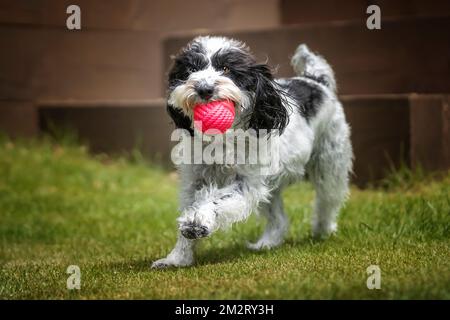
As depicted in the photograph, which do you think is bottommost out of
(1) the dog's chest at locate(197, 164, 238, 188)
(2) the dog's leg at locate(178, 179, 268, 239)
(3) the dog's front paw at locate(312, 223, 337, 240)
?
(3) the dog's front paw at locate(312, 223, 337, 240)

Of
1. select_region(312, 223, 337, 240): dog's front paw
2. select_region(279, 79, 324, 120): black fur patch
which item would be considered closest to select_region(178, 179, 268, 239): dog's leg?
select_region(279, 79, 324, 120): black fur patch

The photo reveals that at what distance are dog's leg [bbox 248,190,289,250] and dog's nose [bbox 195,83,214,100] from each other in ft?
5.29

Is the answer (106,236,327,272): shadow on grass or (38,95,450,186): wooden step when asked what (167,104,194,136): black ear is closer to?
(106,236,327,272): shadow on grass

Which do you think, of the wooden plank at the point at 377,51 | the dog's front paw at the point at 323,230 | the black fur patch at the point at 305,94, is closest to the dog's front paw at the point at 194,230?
the black fur patch at the point at 305,94

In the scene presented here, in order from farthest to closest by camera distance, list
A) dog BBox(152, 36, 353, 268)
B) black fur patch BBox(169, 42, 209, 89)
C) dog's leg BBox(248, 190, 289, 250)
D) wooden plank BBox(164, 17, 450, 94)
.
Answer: wooden plank BBox(164, 17, 450, 94), dog's leg BBox(248, 190, 289, 250), black fur patch BBox(169, 42, 209, 89), dog BBox(152, 36, 353, 268)

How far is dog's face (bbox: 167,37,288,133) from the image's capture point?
4.66 m

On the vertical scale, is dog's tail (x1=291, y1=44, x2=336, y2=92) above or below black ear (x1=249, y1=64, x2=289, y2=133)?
above

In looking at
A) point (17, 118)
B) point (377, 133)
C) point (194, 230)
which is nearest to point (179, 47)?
point (17, 118)

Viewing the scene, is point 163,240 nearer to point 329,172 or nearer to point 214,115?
point 329,172

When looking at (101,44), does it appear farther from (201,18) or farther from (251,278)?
(251,278)

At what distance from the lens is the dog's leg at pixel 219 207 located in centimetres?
461

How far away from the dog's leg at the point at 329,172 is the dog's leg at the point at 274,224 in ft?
1.31

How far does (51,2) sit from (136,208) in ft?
12.7
